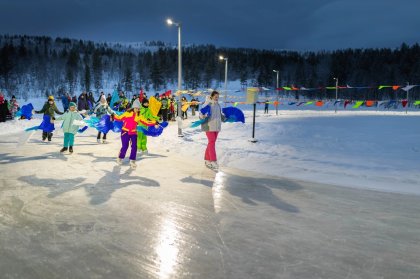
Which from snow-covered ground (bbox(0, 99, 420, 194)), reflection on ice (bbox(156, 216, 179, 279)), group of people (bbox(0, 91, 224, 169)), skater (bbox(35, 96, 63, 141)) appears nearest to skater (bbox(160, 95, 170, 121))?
snow-covered ground (bbox(0, 99, 420, 194))

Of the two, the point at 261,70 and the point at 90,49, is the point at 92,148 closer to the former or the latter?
the point at 261,70

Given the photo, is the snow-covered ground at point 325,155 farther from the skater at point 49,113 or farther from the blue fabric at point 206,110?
the skater at point 49,113

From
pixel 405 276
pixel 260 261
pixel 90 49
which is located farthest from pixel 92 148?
pixel 90 49

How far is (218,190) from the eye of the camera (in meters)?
6.98

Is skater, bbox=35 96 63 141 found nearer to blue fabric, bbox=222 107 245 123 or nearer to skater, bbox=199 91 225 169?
blue fabric, bbox=222 107 245 123

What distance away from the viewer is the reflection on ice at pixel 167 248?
3583 mm

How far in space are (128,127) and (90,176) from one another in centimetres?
204

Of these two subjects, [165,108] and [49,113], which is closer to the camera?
[49,113]

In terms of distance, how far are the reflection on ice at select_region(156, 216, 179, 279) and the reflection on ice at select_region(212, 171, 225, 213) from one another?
0.98 metres

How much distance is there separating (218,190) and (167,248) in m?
2.94

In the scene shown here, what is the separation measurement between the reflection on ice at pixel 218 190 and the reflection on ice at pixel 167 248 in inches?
38.5

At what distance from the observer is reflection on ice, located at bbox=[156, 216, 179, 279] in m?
3.58

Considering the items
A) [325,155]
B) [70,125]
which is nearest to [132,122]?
[70,125]

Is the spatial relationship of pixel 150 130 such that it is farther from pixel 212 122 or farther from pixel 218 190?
pixel 218 190
